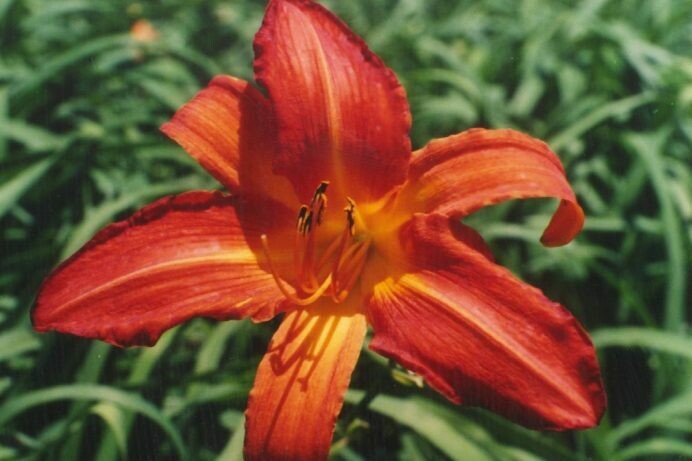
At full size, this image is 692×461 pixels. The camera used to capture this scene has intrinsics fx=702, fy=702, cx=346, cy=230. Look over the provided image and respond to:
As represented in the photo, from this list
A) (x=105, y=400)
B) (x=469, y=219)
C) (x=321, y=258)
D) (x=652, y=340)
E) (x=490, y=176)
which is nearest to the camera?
(x=490, y=176)

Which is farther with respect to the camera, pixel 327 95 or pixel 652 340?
pixel 652 340

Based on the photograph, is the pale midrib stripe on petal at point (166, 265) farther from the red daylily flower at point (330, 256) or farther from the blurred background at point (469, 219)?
the blurred background at point (469, 219)

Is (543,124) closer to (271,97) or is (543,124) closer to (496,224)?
(496,224)

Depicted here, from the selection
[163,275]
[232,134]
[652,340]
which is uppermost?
[232,134]

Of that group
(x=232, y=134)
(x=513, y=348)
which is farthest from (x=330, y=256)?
(x=513, y=348)

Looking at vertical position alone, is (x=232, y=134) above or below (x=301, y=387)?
above

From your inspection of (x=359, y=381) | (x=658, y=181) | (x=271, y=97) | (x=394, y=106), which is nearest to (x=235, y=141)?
(x=271, y=97)

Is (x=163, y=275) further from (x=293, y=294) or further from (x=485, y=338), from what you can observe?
(x=485, y=338)
